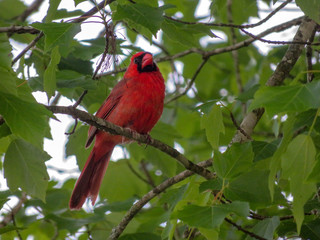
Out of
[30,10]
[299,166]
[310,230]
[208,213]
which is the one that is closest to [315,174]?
[299,166]

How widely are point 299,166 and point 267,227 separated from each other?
Result: 61cm

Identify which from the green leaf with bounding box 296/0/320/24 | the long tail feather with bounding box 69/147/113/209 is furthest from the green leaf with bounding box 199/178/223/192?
the long tail feather with bounding box 69/147/113/209

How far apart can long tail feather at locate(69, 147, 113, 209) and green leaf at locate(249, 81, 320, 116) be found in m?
2.75

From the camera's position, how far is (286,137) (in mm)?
2428

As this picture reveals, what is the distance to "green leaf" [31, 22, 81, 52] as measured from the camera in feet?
8.87

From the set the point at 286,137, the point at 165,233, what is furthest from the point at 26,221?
the point at 286,137

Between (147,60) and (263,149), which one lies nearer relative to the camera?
(263,149)

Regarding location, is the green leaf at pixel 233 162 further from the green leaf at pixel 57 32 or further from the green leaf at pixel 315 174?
the green leaf at pixel 57 32

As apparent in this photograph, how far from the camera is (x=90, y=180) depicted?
4.75m

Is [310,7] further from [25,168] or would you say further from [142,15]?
[25,168]

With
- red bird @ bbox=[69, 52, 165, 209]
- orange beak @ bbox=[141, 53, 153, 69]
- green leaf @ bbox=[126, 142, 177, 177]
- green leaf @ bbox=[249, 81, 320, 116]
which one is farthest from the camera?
orange beak @ bbox=[141, 53, 153, 69]

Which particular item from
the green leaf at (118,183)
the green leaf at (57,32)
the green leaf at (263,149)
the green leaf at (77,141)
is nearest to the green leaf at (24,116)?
the green leaf at (57,32)

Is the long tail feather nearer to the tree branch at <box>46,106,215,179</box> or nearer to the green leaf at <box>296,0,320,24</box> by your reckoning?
the tree branch at <box>46,106,215,179</box>

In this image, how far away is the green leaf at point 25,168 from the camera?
2.94 meters
